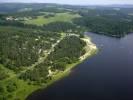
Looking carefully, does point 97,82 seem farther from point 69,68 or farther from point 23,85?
point 23,85

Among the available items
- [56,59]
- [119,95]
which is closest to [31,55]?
[56,59]

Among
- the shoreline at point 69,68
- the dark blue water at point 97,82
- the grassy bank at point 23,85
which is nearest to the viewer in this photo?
the dark blue water at point 97,82

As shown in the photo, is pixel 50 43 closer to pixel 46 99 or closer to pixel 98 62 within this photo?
pixel 98 62

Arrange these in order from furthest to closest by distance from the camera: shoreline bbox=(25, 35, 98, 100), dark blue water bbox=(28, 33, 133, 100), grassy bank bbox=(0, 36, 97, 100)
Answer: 1. shoreline bbox=(25, 35, 98, 100)
2. grassy bank bbox=(0, 36, 97, 100)
3. dark blue water bbox=(28, 33, 133, 100)

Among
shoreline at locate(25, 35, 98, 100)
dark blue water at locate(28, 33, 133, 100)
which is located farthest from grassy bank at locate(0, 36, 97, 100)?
dark blue water at locate(28, 33, 133, 100)

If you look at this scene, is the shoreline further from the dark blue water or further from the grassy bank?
the dark blue water

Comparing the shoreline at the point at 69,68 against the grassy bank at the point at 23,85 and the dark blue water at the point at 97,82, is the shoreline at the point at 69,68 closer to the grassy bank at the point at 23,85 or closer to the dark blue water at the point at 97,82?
the grassy bank at the point at 23,85

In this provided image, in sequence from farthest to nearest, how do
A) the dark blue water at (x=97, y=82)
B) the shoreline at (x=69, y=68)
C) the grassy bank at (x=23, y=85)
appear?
the shoreline at (x=69, y=68) → the grassy bank at (x=23, y=85) → the dark blue water at (x=97, y=82)

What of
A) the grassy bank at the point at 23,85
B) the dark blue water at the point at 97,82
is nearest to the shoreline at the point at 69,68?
the grassy bank at the point at 23,85
